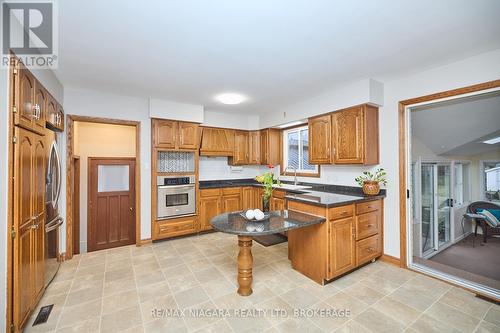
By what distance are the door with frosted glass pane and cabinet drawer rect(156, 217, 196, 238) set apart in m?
0.57

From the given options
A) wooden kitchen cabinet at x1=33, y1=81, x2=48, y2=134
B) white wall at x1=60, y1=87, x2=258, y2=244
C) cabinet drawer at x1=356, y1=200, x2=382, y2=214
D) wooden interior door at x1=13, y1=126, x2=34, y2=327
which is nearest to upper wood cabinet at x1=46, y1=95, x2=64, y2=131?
wooden kitchen cabinet at x1=33, y1=81, x2=48, y2=134

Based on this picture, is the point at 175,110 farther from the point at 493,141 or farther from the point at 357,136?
the point at 493,141

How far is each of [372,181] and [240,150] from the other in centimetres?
278

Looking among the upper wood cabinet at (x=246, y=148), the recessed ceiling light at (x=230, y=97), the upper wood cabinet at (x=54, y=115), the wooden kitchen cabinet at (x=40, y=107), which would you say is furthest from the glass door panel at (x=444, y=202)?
the upper wood cabinet at (x=54, y=115)

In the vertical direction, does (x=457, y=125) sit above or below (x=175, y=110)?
below

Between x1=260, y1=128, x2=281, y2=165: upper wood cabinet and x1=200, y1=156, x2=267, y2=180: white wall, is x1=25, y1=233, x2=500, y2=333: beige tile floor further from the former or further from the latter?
x1=260, y1=128, x2=281, y2=165: upper wood cabinet

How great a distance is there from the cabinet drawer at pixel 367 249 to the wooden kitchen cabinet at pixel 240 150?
2.88 meters

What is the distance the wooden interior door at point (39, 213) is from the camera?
6.63ft

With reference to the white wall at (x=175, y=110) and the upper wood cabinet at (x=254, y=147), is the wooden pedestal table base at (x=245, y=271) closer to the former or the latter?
the white wall at (x=175, y=110)

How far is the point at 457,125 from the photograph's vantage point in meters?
3.49

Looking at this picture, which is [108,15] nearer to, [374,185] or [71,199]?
[71,199]

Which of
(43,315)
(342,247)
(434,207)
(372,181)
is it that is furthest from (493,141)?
(43,315)

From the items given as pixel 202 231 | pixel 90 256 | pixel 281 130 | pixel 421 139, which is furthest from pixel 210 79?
pixel 421 139

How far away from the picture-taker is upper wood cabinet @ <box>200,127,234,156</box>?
14.8ft
